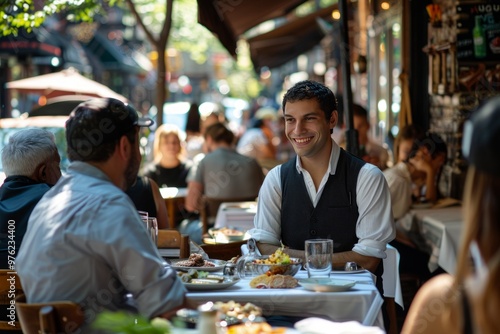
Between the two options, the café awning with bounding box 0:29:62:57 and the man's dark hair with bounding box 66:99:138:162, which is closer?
the man's dark hair with bounding box 66:99:138:162

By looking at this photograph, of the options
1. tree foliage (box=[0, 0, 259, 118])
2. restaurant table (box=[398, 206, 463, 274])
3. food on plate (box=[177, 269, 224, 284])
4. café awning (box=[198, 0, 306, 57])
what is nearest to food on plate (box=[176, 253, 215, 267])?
food on plate (box=[177, 269, 224, 284])

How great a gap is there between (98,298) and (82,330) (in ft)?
0.51

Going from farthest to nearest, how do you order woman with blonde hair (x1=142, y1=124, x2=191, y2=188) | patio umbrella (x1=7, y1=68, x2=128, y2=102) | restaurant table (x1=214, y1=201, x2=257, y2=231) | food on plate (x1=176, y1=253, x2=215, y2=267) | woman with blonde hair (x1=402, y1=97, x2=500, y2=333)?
patio umbrella (x1=7, y1=68, x2=128, y2=102) → woman with blonde hair (x1=142, y1=124, x2=191, y2=188) → restaurant table (x1=214, y1=201, x2=257, y2=231) → food on plate (x1=176, y1=253, x2=215, y2=267) → woman with blonde hair (x1=402, y1=97, x2=500, y2=333)

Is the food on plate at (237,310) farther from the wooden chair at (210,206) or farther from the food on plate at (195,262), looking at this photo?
the wooden chair at (210,206)

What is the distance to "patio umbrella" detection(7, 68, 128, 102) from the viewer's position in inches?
698

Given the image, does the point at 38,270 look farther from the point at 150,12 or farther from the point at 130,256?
the point at 150,12

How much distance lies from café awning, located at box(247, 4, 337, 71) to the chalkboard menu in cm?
935

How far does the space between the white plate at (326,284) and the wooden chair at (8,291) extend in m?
1.42

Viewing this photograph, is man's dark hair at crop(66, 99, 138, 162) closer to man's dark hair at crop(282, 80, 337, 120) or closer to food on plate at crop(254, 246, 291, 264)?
food on plate at crop(254, 246, 291, 264)

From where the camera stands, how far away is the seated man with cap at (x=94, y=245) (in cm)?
395

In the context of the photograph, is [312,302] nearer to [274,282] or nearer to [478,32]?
[274,282]

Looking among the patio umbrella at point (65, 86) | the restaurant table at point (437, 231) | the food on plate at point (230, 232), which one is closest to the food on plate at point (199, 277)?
the restaurant table at point (437, 231)

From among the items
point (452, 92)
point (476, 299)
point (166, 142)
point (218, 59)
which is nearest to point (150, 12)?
point (166, 142)

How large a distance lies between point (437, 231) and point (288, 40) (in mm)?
17447
